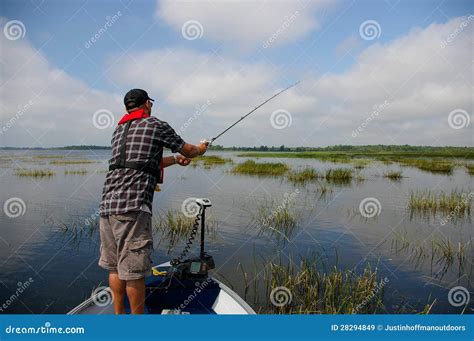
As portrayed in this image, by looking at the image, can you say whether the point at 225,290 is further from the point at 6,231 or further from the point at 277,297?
the point at 6,231

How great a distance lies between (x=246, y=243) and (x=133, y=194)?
5421 mm

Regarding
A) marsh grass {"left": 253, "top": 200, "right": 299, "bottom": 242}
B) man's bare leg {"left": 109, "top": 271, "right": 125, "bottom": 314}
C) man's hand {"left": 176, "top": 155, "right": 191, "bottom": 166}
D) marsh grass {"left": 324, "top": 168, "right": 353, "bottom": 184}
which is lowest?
man's bare leg {"left": 109, "top": 271, "right": 125, "bottom": 314}

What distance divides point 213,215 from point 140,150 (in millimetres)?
7696

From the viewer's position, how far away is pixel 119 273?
327 cm

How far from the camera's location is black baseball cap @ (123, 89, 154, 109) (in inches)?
133

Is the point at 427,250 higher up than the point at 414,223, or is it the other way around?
the point at 414,223

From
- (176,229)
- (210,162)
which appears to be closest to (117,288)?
(176,229)

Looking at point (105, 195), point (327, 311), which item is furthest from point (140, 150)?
point (327, 311)

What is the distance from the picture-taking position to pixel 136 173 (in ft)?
10.6

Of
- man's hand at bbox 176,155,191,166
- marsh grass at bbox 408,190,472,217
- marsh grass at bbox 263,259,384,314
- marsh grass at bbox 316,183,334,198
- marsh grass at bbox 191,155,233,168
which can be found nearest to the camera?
man's hand at bbox 176,155,191,166

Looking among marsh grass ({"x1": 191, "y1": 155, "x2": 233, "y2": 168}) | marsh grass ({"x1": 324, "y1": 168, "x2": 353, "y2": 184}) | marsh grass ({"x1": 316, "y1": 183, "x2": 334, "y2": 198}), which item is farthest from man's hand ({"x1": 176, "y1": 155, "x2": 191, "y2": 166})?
marsh grass ({"x1": 191, "y1": 155, "x2": 233, "y2": 168})

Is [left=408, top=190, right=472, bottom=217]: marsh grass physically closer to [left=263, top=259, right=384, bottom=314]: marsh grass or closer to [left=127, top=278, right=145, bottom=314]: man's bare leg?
[left=263, top=259, right=384, bottom=314]: marsh grass

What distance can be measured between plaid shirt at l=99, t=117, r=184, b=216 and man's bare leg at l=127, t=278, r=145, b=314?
0.63 meters

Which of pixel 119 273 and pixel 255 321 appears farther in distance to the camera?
pixel 255 321
